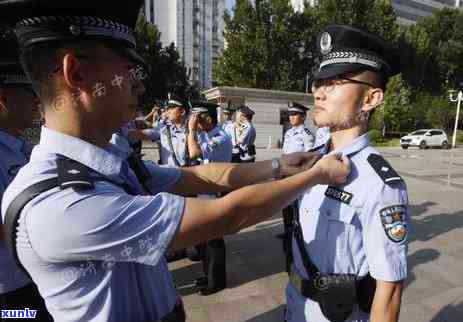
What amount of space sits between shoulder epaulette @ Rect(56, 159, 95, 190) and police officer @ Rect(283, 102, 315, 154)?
503 centimetres

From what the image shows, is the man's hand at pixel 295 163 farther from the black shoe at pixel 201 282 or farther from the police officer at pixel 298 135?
the police officer at pixel 298 135

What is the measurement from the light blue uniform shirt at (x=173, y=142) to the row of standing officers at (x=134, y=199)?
11.3 ft

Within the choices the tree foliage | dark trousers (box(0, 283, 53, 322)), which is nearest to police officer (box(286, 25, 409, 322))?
dark trousers (box(0, 283, 53, 322))

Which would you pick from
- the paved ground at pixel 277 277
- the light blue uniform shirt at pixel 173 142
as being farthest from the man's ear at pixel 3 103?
the light blue uniform shirt at pixel 173 142

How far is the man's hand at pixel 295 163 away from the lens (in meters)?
1.92

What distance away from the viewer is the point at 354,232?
1663mm

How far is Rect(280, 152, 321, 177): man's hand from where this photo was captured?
192 centimetres

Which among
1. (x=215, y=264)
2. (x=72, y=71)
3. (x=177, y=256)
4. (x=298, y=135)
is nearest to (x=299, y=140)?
(x=298, y=135)

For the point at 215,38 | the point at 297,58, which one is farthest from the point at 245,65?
the point at 215,38

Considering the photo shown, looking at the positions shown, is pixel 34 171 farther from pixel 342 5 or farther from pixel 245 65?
pixel 342 5

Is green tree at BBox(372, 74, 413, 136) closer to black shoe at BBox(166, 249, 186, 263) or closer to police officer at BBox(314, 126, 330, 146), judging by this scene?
police officer at BBox(314, 126, 330, 146)

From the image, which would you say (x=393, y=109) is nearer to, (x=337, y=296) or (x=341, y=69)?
(x=341, y=69)

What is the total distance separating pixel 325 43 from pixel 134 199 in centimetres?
139

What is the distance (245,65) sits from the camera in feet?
111
